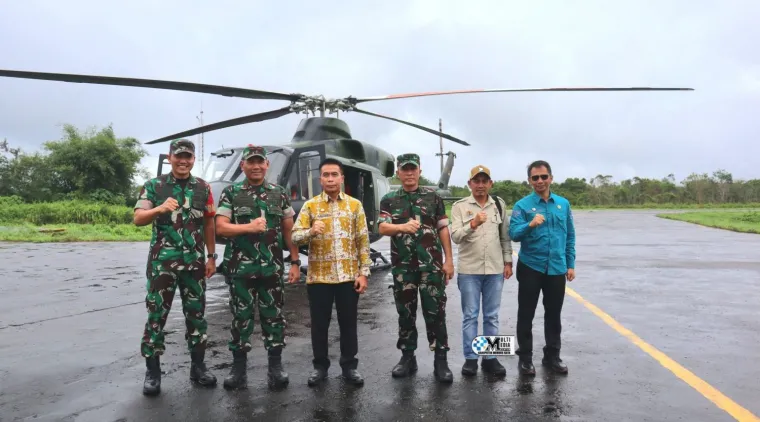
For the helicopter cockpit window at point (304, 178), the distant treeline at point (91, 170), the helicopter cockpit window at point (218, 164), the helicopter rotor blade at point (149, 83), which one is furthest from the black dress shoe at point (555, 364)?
the distant treeline at point (91, 170)

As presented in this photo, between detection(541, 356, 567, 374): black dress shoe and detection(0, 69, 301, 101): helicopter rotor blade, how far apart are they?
5.53m

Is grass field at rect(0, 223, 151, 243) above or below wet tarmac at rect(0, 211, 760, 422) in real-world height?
above

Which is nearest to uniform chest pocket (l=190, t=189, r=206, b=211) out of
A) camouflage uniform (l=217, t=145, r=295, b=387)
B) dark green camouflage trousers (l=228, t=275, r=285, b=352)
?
camouflage uniform (l=217, t=145, r=295, b=387)

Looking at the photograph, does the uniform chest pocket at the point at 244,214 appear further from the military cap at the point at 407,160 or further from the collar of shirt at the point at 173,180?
the military cap at the point at 407,160

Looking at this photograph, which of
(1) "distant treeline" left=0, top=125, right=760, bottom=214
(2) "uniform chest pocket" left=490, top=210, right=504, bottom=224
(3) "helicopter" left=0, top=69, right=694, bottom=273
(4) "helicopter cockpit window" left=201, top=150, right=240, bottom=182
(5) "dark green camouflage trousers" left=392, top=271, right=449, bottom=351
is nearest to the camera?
(5) "dark green camouflage trousers" left=392, top=271, right=449, bottom=351

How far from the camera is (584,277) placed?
32.3ft

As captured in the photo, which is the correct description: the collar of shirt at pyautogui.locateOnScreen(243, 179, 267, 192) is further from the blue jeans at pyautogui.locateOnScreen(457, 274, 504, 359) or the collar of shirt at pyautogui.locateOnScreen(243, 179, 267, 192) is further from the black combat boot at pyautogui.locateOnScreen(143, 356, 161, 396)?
the blue jeans at pyautogui.locateOnScreen(457, 274, 504, 359)

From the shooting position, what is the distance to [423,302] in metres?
→ 4.38

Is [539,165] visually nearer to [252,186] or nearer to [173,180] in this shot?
[252,186]

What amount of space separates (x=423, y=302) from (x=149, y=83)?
4.81 metres

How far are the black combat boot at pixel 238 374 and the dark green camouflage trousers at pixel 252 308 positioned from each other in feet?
0.20

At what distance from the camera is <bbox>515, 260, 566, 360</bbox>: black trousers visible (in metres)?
Answer: 4.45

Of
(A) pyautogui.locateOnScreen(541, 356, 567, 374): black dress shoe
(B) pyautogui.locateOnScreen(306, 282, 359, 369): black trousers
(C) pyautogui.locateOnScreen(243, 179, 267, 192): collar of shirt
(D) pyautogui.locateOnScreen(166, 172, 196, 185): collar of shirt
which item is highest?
(D) pyautogui.locateOnScreen(166, 172, 196, 185): collar of shirt

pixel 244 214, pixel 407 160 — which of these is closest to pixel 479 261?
pixel 407 160
